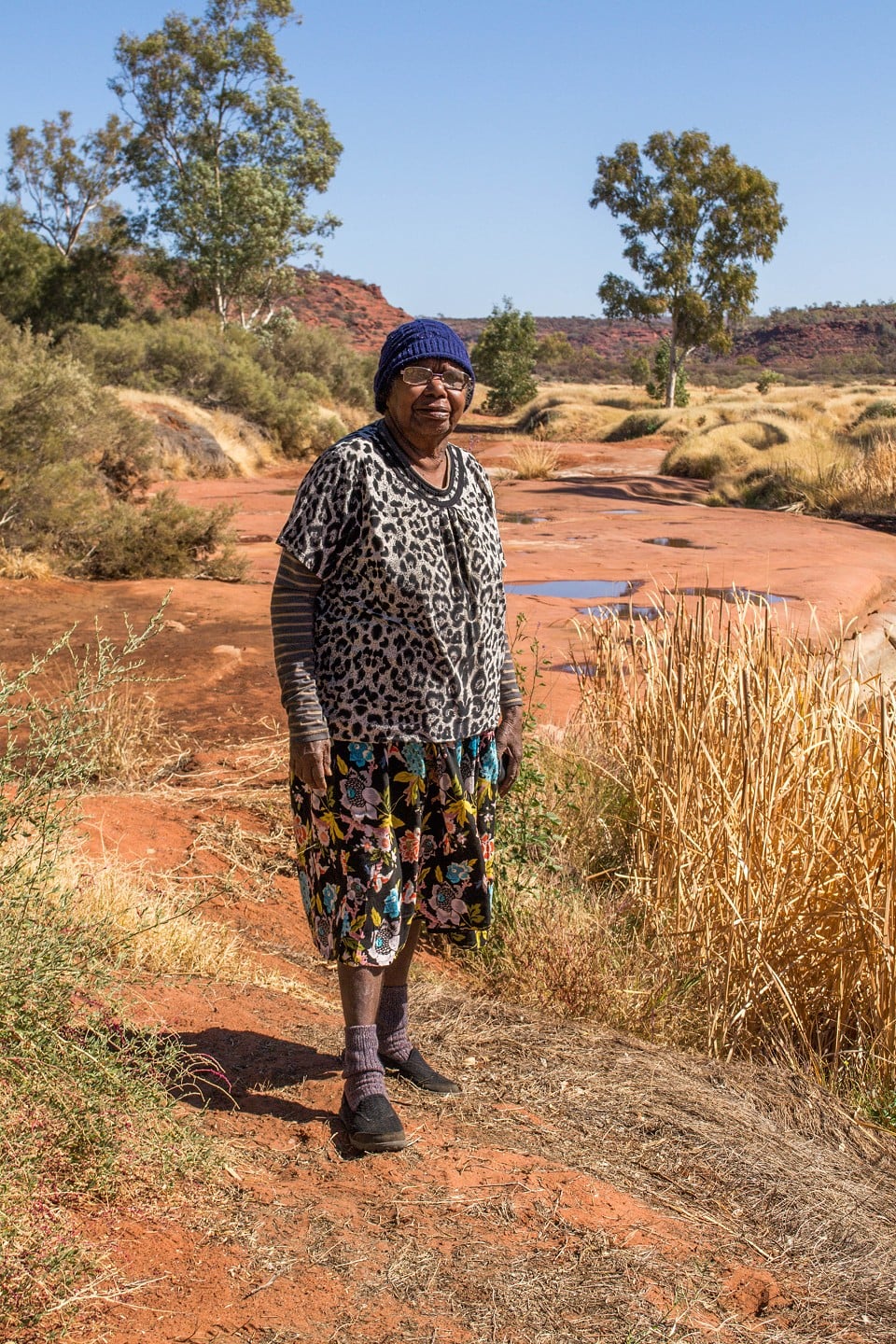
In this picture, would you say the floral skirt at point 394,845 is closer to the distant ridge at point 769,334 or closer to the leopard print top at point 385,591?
the leopard print top at point 385,591

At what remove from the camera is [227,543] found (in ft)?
31.0

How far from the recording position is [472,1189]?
2246 millimetres

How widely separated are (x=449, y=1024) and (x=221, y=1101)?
0.75m

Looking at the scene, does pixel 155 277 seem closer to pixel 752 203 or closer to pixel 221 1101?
pixel 752 203

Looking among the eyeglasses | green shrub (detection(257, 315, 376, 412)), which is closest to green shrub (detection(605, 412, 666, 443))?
green shrub (detection(257, 315, 376, 412))

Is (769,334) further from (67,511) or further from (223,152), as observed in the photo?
(67,511)

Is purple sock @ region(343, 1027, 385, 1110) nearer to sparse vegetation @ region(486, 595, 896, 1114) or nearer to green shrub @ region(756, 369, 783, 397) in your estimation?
sparse vegetation @ region(486, 595, 896, 1114)

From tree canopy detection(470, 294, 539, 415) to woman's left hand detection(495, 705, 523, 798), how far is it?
35.9 m

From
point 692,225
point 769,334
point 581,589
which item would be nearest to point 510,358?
point 692,225

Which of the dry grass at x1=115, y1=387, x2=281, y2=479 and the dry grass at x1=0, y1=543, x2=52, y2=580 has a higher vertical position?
the dry grass at x1=115, y1=387, x2=281, y2=479

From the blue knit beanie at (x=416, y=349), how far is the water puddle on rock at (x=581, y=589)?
20.2ft

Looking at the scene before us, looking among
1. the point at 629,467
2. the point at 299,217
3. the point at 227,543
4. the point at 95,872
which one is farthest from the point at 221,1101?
the point at 299,217

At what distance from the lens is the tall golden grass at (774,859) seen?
3.51 m

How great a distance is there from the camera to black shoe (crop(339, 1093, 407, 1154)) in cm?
236
